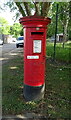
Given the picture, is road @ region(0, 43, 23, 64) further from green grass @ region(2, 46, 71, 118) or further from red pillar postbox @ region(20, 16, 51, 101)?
red pillar postbox @ region(20, 16, 51, 101)

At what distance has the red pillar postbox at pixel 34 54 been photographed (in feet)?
12.0

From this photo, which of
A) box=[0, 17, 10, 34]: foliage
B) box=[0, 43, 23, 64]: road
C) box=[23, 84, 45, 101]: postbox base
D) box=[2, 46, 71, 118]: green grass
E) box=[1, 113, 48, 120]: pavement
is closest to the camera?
box=[1, 113, 48, 120]: pavement

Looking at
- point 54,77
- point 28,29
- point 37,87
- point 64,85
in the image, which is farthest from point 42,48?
Result: point 54,77

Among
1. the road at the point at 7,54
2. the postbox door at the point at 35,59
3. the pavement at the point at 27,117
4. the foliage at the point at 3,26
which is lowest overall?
the pavement at the point at 27,117

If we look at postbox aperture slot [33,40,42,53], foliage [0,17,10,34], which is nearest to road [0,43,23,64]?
postbox aperture slot [33,40,42,53]

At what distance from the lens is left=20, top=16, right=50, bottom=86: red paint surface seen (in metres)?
3.62

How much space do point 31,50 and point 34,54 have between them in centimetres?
11

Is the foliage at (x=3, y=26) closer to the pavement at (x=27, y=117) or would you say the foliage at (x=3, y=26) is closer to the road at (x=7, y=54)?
the road at (x=7, y=54)

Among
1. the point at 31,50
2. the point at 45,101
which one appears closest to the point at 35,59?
the point at 31,50

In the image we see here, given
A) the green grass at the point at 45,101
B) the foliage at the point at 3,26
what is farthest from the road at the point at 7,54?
the foliage at the point at 3,26

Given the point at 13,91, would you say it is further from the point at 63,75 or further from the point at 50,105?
the point at 63,75

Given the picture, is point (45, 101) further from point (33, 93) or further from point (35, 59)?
point (35, 59)

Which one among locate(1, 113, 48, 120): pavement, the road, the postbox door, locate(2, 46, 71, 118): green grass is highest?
the postbox door

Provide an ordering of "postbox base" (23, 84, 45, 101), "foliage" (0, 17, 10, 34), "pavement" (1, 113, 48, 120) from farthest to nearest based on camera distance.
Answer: "foliage" (0, 17, 10, 34) → "postbox base" (23, 84, 45, 101) → "pavement" (1, 113, 48, 120)
